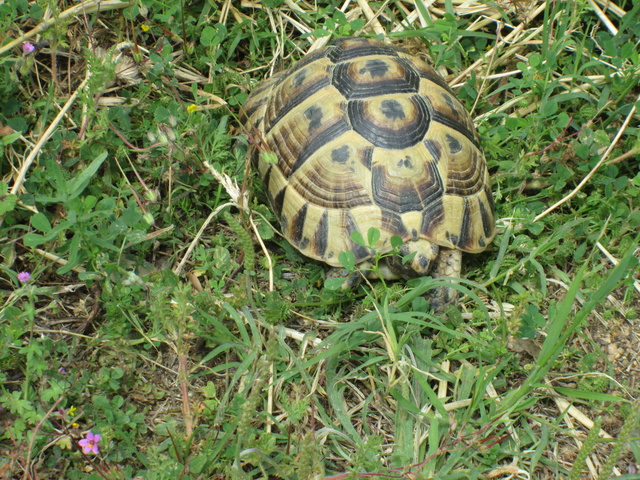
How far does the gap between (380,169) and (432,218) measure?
1.18ft

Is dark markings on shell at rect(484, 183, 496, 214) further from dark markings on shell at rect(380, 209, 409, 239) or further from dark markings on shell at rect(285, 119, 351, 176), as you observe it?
dark markings on shell at rect(285, 119, 351, 176)

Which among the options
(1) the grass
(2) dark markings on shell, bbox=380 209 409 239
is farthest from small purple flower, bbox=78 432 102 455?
(2) dark markings on shell, bbox=380 209 409 239

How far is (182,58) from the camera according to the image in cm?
365

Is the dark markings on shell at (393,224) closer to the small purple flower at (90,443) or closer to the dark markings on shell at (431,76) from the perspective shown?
the dark markings on shell at (431,76)

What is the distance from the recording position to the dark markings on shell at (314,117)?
9.82 ft

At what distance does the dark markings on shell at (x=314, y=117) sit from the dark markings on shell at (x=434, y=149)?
1.90 ft

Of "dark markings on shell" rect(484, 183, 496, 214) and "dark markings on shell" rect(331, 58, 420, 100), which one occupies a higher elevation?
"dark markings on shell" rect(331, 58, 420, 100)

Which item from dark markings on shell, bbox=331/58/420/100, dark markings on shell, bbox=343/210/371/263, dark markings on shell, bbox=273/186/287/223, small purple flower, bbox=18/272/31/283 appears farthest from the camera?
dark markings on shell, bbox=273/186/287/223

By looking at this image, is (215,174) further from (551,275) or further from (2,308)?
(551,275)

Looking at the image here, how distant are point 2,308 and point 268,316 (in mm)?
1222

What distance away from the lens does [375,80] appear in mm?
2990

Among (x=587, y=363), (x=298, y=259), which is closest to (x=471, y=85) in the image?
(x=298, y=259)

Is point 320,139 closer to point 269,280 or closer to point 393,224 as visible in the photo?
point 393,224

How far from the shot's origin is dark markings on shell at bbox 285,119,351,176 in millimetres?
2922
